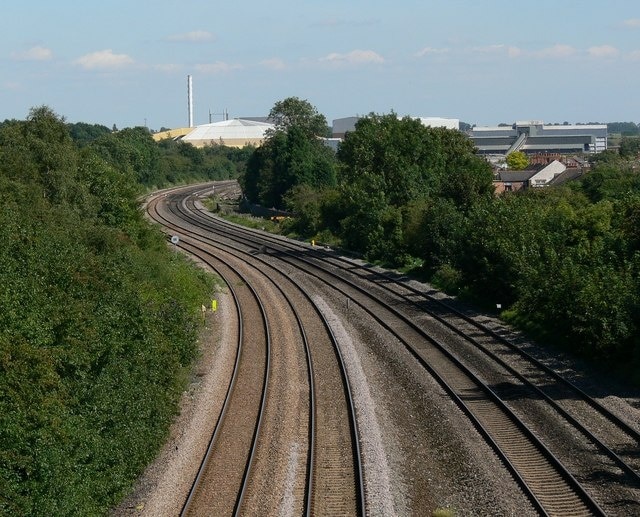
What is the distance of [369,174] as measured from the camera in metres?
56.1

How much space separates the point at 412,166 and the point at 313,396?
35.9m

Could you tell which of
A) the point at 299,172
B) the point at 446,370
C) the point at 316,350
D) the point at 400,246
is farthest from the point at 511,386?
the point at 299,172

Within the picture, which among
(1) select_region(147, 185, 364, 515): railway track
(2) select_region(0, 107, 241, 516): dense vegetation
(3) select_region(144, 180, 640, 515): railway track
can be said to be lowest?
(1) select_region(147, 185, 364, 515): railway track

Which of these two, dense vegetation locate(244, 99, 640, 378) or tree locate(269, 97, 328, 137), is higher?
tree locate(269, 97, 328, 137)

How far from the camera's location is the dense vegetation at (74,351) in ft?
45.8

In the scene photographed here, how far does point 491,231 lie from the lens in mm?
35906

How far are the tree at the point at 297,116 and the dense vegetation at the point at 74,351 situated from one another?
236 feet

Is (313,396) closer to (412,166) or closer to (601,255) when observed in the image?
(601,255)

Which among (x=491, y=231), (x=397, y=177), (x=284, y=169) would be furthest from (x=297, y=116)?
(x=491, y=231)

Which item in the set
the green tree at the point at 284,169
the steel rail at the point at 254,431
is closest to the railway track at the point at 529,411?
the steel rail at the point at 254,431

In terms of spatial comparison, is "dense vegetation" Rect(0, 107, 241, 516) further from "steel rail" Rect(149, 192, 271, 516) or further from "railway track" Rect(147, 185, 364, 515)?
"railway track" Rect(147, 185, 364, 515)

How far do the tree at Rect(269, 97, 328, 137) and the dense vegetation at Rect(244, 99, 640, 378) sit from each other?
35197 millimetres

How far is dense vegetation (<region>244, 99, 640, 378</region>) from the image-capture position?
26.1 m

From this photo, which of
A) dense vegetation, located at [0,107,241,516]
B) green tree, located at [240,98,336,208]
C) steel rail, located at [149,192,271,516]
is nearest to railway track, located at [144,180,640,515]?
steel rail, located at [149,192,271,516]
